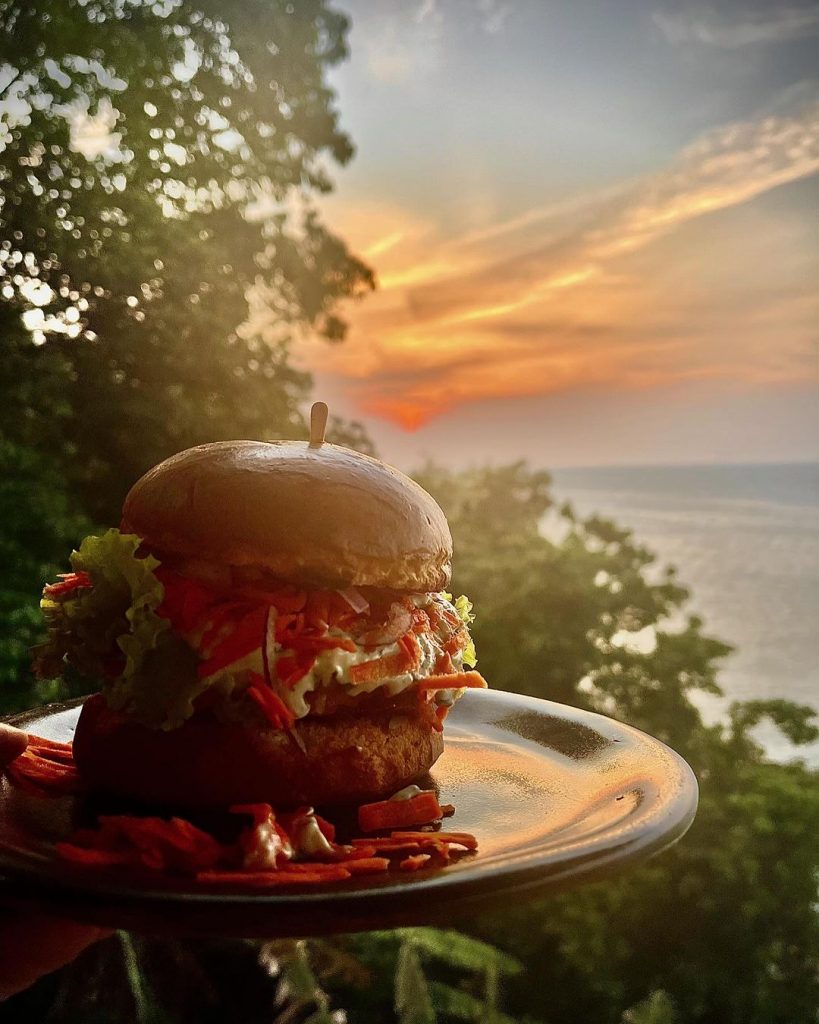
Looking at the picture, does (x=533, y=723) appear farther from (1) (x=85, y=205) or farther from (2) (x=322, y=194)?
(2) (x=322, y=194)

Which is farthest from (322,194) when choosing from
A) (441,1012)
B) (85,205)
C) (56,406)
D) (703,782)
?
(441,1012)

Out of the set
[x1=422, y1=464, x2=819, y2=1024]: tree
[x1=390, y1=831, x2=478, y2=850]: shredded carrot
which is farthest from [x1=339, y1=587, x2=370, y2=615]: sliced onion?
[x1=422, y1=464, x2=819, y2=1024]: tree

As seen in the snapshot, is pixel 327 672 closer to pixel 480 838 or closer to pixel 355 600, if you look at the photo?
pixel 355 600

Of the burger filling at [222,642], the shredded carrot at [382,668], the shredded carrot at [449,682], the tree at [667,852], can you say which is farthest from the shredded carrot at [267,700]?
the tree at [667,852]

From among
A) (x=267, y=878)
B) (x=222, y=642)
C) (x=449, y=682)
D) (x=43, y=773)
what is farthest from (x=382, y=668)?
(x=43, y=773)

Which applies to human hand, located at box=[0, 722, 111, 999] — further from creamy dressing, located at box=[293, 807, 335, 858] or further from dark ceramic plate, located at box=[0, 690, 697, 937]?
creamy dressing, located at box=[293, 807, 335, 858]

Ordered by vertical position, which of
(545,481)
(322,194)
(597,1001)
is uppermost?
(322,194)
